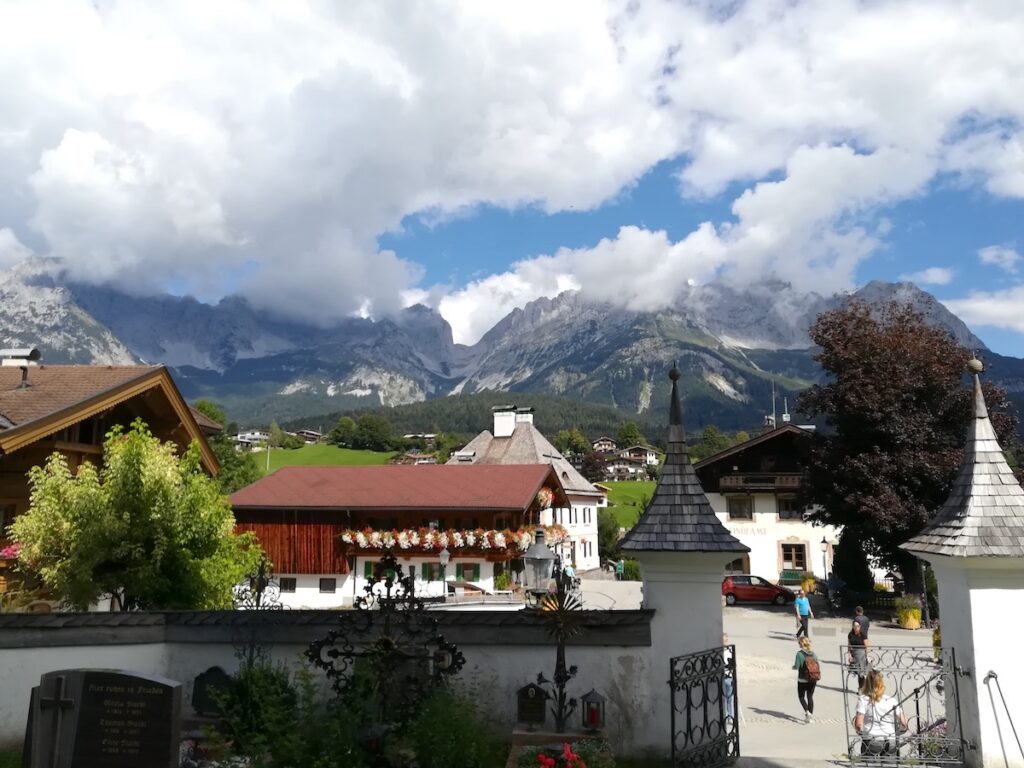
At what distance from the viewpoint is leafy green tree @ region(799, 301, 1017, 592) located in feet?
86.6

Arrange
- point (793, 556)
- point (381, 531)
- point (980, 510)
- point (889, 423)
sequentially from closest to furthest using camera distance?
point (980, 510), point (889, 423), point (381, 531), point (793, 556)

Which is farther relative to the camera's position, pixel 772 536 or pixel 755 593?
pixel 772 536

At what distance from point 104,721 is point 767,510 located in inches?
1419

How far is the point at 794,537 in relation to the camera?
3925cm

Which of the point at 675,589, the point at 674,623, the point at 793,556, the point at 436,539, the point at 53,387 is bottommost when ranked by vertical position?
the point at 674,623

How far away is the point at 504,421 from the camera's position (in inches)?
2311

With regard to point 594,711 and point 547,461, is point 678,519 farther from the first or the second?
point 547,461

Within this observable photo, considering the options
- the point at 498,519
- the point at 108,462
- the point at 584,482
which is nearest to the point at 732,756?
the point at 108,462

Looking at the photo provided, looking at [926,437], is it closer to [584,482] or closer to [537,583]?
[537,583]

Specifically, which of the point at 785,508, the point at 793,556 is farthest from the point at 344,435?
the point at 793,556

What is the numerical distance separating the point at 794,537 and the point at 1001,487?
105 feet

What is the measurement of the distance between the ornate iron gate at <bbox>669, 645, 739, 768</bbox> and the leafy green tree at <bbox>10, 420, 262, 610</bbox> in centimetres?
918

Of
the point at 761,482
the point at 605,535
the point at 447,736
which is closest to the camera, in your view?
the point at 447,736

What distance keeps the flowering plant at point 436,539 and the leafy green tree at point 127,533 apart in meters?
20.5
